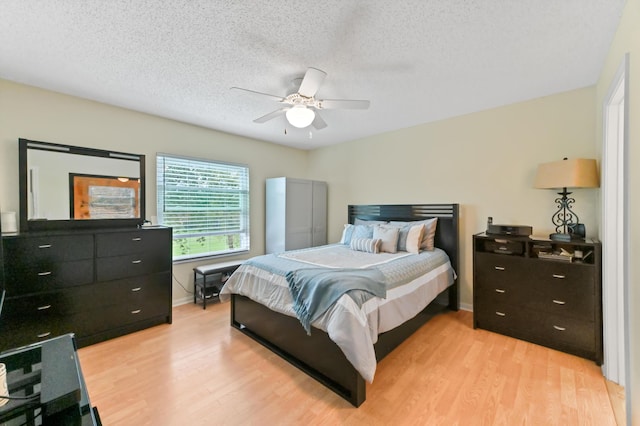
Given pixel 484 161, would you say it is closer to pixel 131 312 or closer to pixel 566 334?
pixel 566 334

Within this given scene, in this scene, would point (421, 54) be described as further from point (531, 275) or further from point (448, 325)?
point (448, 325)

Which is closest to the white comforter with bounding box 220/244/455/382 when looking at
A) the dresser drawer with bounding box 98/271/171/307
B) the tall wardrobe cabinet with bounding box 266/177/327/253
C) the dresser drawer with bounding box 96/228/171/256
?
the dresser drawer with bounding box 98/271/171/307

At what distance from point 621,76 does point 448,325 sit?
249cm

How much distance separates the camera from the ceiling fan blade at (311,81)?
6.15ft

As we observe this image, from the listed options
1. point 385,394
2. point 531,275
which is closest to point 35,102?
point 385,394

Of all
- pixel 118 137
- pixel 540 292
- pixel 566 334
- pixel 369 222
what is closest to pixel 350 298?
pixel 540 292

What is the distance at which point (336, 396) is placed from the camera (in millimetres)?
1839

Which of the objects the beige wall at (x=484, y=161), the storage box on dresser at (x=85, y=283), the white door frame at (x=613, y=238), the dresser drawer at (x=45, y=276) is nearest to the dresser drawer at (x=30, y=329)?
the storage box on dresser at (x=85, y=283)

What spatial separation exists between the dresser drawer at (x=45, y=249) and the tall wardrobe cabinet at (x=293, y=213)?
7.84 feet

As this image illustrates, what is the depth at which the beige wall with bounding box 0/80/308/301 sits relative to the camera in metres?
2.48

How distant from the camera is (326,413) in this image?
66.4 inches

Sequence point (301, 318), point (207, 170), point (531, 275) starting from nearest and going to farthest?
point (301, 318), point (531, 275), point (207, 170)

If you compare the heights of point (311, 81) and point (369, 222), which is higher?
point (311, 81)

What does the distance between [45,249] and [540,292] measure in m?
4.46
